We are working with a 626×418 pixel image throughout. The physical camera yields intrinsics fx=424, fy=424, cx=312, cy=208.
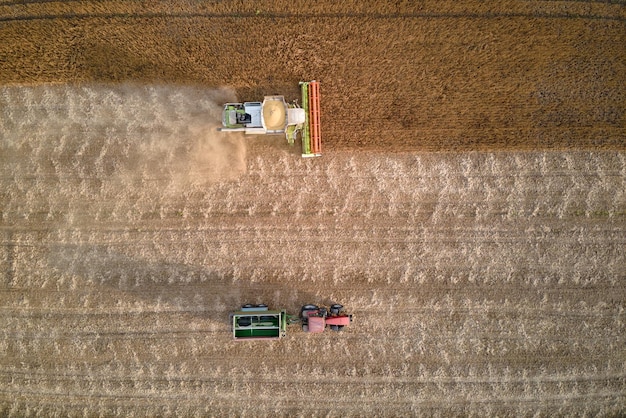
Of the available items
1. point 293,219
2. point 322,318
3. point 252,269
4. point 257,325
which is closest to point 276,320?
point 257,325

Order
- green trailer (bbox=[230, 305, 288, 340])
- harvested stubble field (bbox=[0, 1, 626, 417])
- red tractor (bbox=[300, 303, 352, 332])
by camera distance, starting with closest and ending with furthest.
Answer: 1. green trailer (bbox=[230, 305, 288, 340])
2. red tractor (bbox=[300, 303, 352, 332])
3. harvested stubble field (bbox=[0, 1, 626, 417])

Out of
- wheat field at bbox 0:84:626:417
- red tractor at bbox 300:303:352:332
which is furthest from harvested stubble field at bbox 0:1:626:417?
red tractor at bbox 300:303:352:332

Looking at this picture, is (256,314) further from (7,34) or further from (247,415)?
(7,34)

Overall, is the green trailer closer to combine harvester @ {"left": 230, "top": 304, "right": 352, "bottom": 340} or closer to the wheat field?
combine harvester @ {"left": 230, "top": 304, "right": 352, "bottom": 340}

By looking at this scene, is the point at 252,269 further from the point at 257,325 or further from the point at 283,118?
the point at 283,118

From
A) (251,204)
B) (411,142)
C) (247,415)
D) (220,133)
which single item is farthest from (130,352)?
(411,142)

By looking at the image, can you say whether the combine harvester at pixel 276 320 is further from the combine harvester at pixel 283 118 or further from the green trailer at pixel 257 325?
the combine harvester at pixel 283 118
